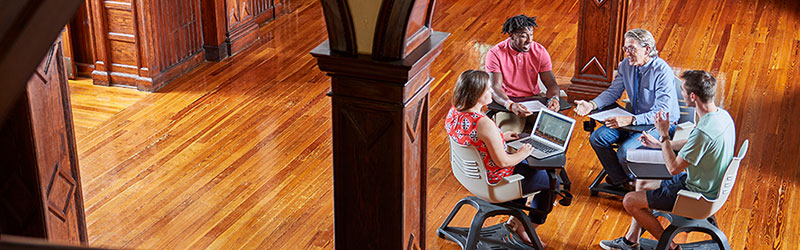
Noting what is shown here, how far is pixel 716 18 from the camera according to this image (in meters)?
9.63

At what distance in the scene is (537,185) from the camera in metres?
4.82

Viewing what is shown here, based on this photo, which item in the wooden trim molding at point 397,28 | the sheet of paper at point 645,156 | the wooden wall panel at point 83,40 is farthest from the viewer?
the wooden wall panel at point 83,40

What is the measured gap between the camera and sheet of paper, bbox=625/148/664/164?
4910mm

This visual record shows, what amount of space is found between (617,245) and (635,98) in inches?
36.7

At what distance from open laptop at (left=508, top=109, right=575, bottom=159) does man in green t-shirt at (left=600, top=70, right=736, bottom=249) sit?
1.59ft

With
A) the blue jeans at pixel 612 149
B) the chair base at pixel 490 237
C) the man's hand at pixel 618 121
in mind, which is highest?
the man's hand at pixel 618 121

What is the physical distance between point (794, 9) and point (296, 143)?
6271 mm

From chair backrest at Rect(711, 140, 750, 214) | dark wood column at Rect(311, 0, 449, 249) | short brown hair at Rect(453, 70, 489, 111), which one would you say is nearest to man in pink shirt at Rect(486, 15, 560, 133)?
short brown hair at Rect(453, 70, 489, 111)

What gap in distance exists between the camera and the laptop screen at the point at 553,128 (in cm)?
492

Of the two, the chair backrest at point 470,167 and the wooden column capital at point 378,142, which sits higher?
the wooden column capital at point 378,142

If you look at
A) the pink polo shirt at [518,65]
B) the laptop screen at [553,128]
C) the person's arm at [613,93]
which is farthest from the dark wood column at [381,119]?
the person's arm at [613,93]

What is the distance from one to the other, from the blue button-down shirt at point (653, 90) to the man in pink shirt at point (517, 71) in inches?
19.3

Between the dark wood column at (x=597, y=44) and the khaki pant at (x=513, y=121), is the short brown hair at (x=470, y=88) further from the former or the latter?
the dark wood column at (x=597, y=44)

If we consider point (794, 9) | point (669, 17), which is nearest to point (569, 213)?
point (669, 17)
